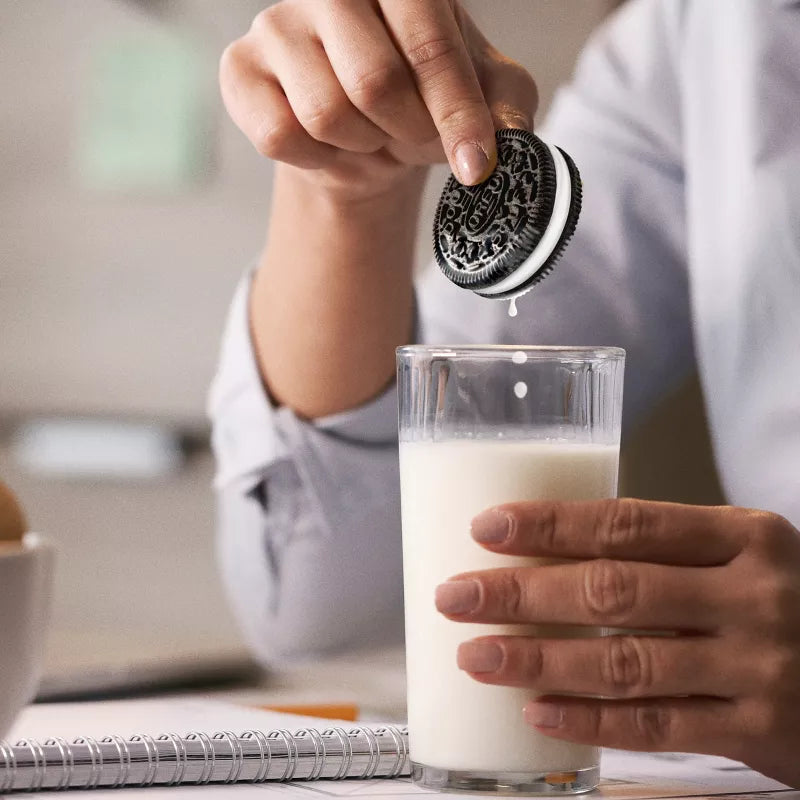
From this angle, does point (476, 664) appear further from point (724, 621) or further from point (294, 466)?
point (294, 466)

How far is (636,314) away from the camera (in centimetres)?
106

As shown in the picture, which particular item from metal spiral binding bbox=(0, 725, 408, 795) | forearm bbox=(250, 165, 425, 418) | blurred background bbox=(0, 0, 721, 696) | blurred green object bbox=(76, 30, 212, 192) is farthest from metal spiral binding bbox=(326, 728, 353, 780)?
blurred green object bbox=(76, 30, 212, 192)

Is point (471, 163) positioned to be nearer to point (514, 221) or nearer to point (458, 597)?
point (514, 221)

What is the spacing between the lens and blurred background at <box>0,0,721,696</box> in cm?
208

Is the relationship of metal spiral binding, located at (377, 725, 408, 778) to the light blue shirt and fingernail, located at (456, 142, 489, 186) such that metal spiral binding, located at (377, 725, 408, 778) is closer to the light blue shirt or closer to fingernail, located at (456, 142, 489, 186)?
fingernail, located at (456, 142, 489, 186)

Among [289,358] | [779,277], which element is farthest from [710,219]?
[289,358]

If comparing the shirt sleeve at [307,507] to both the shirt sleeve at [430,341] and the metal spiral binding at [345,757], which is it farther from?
the metal spiral binding at [345,757]

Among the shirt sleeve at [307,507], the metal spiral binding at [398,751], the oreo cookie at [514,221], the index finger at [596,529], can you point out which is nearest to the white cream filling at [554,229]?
the oreo cookie at [514,221]

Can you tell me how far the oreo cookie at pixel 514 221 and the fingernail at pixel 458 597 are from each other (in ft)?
0.47

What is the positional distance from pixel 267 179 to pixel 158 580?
2.42 feet

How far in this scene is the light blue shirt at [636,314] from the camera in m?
0.92

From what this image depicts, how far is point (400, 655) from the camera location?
1.44m

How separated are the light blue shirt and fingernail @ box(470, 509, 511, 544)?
1.38 feet

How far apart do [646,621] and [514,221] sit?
0.18 metres
